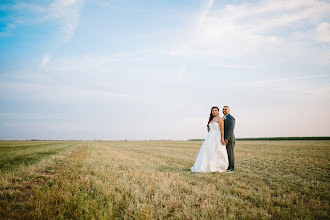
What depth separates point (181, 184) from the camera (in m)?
5.59

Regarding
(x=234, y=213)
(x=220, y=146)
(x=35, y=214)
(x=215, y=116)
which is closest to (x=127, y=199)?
(x=35, y=214)

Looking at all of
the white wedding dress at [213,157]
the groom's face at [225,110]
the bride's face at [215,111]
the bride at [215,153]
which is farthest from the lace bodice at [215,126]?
the groom's face at [225,110]

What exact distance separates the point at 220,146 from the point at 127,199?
205 inches

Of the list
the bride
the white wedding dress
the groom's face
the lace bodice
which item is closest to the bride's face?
the bride

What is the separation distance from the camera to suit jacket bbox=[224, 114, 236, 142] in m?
8.14

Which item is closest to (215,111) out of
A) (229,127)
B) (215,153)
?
(229,127)

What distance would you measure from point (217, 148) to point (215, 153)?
0.25 m

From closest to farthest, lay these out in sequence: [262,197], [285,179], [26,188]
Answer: [262,197] < [26,188] < [285,179]

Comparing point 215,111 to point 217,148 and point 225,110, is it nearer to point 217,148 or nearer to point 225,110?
point 225,110

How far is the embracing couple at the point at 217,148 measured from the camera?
7.97 meters

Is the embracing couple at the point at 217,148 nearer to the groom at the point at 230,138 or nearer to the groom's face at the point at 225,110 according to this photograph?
the groom at the point at 230,138

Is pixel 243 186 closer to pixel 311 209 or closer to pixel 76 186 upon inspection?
pixel 311 209

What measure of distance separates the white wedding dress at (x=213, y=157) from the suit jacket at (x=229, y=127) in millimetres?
431

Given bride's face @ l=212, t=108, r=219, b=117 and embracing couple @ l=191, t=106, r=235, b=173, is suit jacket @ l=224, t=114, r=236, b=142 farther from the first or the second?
bride's face @ l=212, t=108, r=219, b=117
